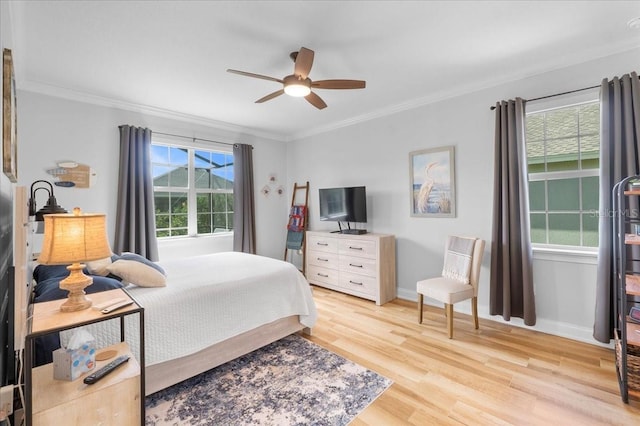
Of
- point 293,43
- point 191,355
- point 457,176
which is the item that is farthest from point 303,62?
point 191,355

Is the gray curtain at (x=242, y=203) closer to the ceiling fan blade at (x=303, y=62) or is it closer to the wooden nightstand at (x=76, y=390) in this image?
the ceiling fan blade at (x=303, y=62)

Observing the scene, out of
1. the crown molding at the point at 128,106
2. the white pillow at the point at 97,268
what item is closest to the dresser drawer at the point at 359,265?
the crown molding at the point at 128,106

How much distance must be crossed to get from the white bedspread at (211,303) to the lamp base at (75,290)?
294 mm

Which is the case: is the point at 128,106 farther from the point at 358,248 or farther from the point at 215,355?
the point at 358,248

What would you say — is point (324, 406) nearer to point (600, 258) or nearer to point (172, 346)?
point (172, 346)

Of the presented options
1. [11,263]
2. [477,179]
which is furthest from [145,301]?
[477,179]

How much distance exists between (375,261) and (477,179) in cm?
152

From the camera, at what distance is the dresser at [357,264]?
3.73m

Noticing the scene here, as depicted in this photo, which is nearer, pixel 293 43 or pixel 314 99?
pixel 293 43

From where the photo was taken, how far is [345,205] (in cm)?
425

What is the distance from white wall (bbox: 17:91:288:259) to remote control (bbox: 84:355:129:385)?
2601 mm

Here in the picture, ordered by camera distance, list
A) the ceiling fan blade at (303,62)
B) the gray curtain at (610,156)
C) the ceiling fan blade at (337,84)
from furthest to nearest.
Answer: the ceiling fan blade at (337,84), the gray curtain at (610,156), the ceiling fan blade at (303,62)

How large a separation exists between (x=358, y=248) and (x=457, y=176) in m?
1.50

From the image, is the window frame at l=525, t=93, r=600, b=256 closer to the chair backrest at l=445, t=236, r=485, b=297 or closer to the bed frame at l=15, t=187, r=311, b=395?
the chair backrest at l=445, t=236, r=485, b=297
